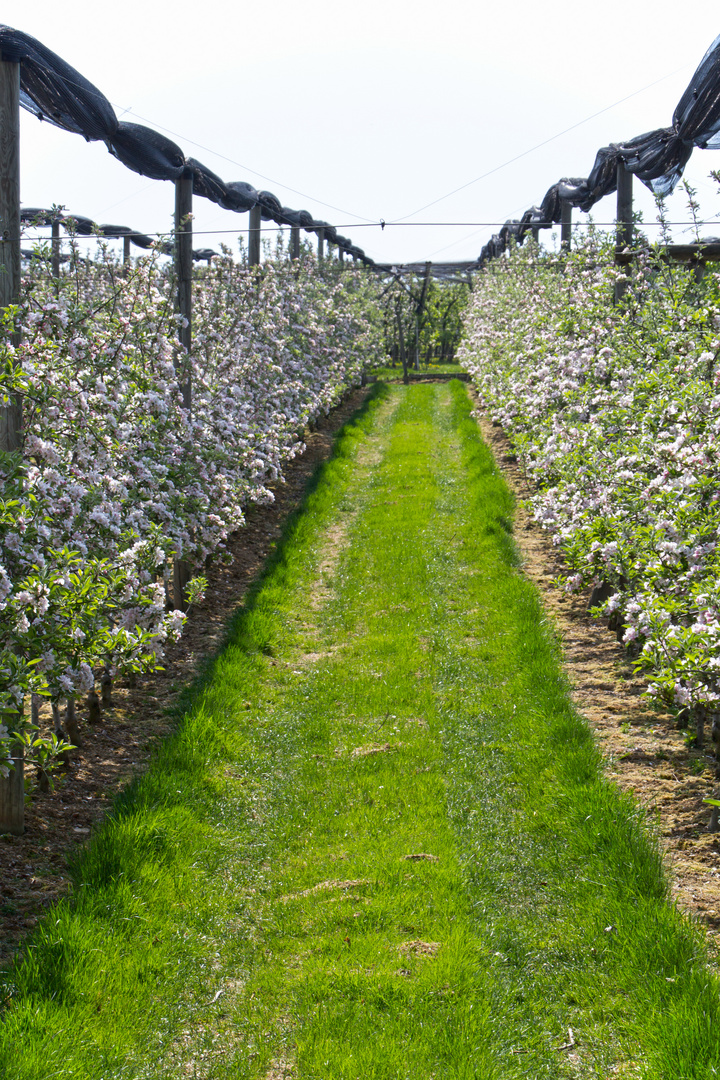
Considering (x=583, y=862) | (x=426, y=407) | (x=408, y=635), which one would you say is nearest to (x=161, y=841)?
(x=583, y=862)

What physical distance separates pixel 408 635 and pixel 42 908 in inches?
174

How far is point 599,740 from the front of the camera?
613cm

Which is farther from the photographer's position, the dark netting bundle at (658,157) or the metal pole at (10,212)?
the dark netting bundle at (658,157)

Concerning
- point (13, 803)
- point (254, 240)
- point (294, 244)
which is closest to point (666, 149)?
point (254, 240)

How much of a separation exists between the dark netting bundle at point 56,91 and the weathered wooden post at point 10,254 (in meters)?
0.18

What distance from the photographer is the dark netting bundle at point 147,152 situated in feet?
25.3

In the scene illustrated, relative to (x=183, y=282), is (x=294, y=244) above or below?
above

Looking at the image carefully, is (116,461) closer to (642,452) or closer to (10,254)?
(10,254)

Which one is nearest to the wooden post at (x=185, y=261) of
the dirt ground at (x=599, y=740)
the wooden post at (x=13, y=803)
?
the dirt ground at (x=599, y=740)

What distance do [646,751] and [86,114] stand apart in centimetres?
606

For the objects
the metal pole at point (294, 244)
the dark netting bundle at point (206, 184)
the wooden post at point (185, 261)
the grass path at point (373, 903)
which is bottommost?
the grass path at point (373, 903)

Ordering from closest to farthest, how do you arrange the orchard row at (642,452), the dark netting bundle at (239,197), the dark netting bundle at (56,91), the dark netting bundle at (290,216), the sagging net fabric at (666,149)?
the orchard row at (642,452), the dark netting bundle at (56,91), the sagging net fabric at (666,149), the dark netting bundle at (239,197), the dark netting bundle at (290,216)

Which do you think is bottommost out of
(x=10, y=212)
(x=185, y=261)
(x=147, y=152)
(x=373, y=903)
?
(x=373, y=903)

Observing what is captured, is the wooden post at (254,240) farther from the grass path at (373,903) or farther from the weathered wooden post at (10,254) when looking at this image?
the weathered wooden post at (10,254)
